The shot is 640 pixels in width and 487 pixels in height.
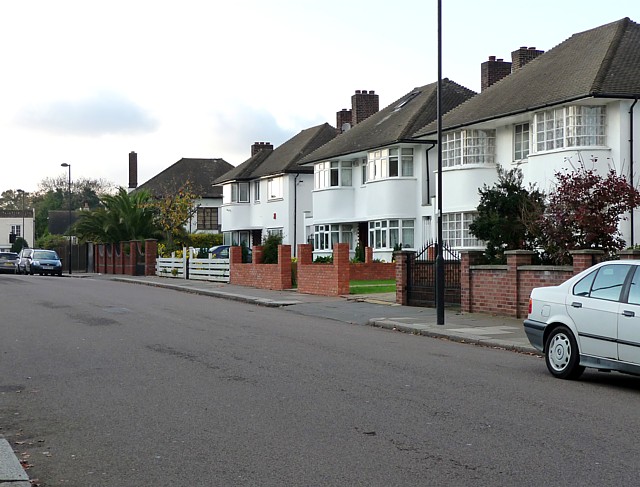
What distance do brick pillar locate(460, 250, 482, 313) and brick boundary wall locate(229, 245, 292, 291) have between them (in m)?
11.7

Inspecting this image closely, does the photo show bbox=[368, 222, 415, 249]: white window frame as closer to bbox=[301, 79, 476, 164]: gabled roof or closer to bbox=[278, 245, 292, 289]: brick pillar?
bbox=[301, 79, 476, 164]: gabled roof

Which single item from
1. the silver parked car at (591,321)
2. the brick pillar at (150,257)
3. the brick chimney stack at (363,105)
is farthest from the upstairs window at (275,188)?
the silver parked car at (591,321)

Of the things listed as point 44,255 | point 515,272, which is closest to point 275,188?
point 44,255

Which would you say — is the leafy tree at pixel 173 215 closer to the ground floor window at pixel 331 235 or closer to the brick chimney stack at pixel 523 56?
the ground floor window at pixel 331 235

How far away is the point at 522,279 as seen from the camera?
20.2 metres

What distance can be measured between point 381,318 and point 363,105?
3186 centimetres

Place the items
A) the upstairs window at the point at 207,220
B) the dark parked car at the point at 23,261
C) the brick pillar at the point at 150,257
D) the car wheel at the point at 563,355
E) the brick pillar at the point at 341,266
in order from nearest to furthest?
the car wheel at the point at 563,355, the brick pillar at the point at 341,266, the brick pillar at the point at 150,257, the dark parked car at the point at 23,261, the upstairs window at the point at 207,220

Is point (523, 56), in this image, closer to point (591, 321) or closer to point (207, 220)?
point (591, 321)

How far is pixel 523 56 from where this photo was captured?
38625 millimetres

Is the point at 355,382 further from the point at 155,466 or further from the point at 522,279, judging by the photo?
the point at 522,279

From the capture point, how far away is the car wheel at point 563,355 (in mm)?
11578

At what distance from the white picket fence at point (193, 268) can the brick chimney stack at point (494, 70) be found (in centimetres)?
1460

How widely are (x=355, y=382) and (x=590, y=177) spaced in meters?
12.2

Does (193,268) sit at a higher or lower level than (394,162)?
lower
